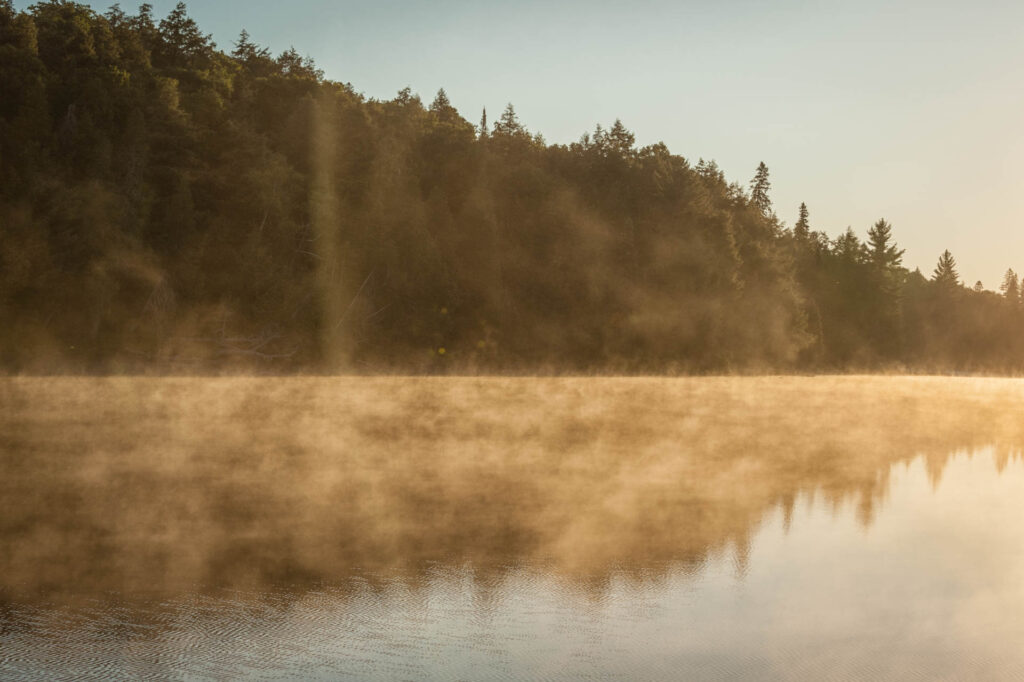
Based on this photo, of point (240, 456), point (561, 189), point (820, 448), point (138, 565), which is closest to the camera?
point (138, 565)

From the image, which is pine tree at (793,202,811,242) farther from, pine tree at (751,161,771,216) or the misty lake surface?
the misty lake surface

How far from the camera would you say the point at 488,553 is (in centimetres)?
972

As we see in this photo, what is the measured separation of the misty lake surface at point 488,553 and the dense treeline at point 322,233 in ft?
71.2

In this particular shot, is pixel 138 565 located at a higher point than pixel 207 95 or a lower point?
lower

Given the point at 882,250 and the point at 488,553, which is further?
the point at 882,250

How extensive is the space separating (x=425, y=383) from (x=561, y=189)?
107ft

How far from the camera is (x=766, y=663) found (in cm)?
648

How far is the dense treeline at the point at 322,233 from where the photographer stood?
135 ft

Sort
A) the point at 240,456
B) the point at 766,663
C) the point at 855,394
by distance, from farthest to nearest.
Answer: the point at 855,394
the point at 240,456
the point at 766,663

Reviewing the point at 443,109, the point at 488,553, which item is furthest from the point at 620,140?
the point at 488,553

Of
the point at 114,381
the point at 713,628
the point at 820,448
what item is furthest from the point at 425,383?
the point at 713,628

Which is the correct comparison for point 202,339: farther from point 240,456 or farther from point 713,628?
point 713,628

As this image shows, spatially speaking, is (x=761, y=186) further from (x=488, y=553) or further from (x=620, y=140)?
(x=488, y=553)

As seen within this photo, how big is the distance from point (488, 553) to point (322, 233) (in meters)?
44.3
